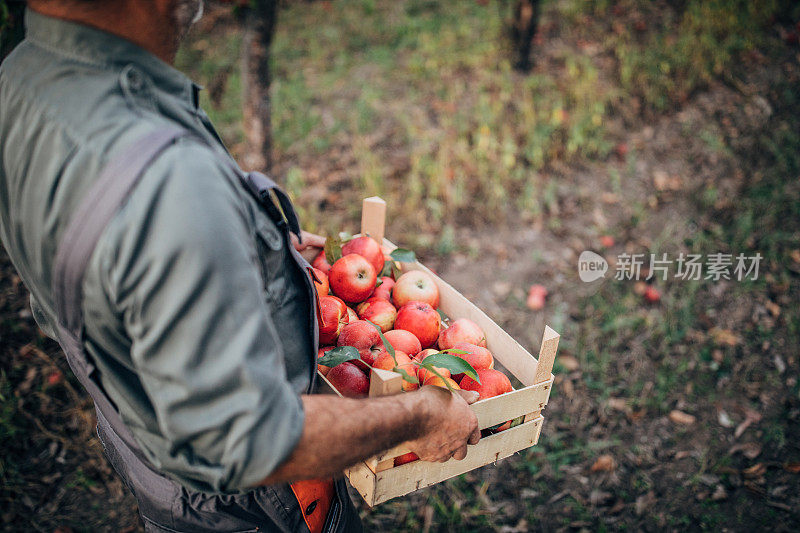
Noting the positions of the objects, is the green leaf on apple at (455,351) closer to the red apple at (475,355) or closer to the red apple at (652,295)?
the red apple at (475,355)

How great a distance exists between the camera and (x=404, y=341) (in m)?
1.77

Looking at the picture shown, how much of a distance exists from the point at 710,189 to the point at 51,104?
505 centimetres

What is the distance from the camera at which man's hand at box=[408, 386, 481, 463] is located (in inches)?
51.7

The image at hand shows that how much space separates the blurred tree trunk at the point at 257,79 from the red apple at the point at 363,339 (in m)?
2.69

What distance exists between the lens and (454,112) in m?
5.52

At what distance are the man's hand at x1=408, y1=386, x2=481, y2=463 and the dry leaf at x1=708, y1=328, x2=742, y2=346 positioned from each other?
3.05m

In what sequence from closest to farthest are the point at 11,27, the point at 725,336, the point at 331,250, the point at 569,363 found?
the point at 331,250, the point at 11,27, the point at 569,363, the point at 725,336

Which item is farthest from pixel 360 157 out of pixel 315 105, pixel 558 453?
pixel 558 453

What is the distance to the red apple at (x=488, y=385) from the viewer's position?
5.47 feet

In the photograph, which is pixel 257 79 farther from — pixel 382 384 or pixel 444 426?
pixel 444 426

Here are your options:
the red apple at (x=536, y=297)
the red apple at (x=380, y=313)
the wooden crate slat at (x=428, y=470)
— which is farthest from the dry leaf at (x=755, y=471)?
the red apple at (x=380, y=313)

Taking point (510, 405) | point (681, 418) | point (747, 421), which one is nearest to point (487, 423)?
point (510, 405)

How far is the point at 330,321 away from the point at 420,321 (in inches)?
12.4

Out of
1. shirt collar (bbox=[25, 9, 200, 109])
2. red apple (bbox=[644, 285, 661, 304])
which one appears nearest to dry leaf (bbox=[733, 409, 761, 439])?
red apple (bbox=[644, 285, 661, 304])
